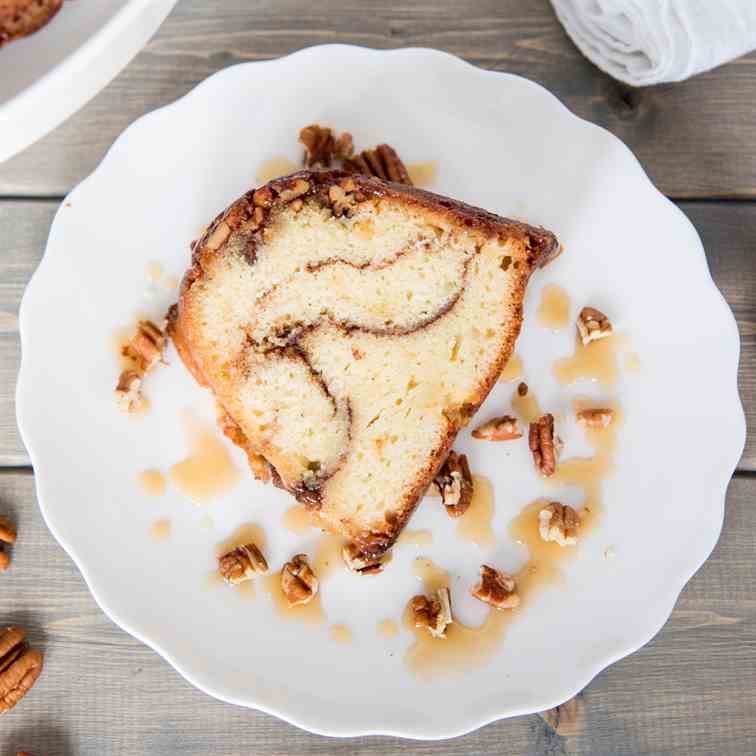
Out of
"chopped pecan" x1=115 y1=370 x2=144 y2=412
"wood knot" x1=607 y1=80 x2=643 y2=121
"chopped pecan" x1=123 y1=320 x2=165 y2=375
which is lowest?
"chopped pecan" x1=115 y1=370 x2=144 y2=412

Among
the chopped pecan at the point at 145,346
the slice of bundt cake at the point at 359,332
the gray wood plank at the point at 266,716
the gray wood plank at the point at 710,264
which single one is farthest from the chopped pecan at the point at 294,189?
the gray wood plank at the point at 266,716

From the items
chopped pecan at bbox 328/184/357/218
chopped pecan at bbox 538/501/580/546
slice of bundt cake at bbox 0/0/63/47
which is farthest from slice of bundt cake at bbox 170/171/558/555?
slice of bundt cake at bbox 0/0/63/47

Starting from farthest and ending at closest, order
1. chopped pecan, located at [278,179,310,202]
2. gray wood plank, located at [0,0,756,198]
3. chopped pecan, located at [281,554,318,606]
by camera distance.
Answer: gray wood plank, located at [0,0,756,198]
chopped pecan, located at [281,554,318,606]
chopped pecan, located at [278,179,310,202]

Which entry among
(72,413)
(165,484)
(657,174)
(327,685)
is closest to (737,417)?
(657,174)

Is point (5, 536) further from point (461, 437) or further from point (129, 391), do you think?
point (461, 437)

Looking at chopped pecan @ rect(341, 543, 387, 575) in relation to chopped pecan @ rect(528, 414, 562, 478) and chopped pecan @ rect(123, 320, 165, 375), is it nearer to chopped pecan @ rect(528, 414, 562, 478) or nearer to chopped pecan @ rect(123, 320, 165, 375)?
chopped pecan @ rect(528, 414, 562, 478)

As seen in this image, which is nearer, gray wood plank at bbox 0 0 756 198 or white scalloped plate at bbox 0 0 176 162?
white scalloped plate at bbox 0 0 176 162

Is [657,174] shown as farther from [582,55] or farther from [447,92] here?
[447,92]
